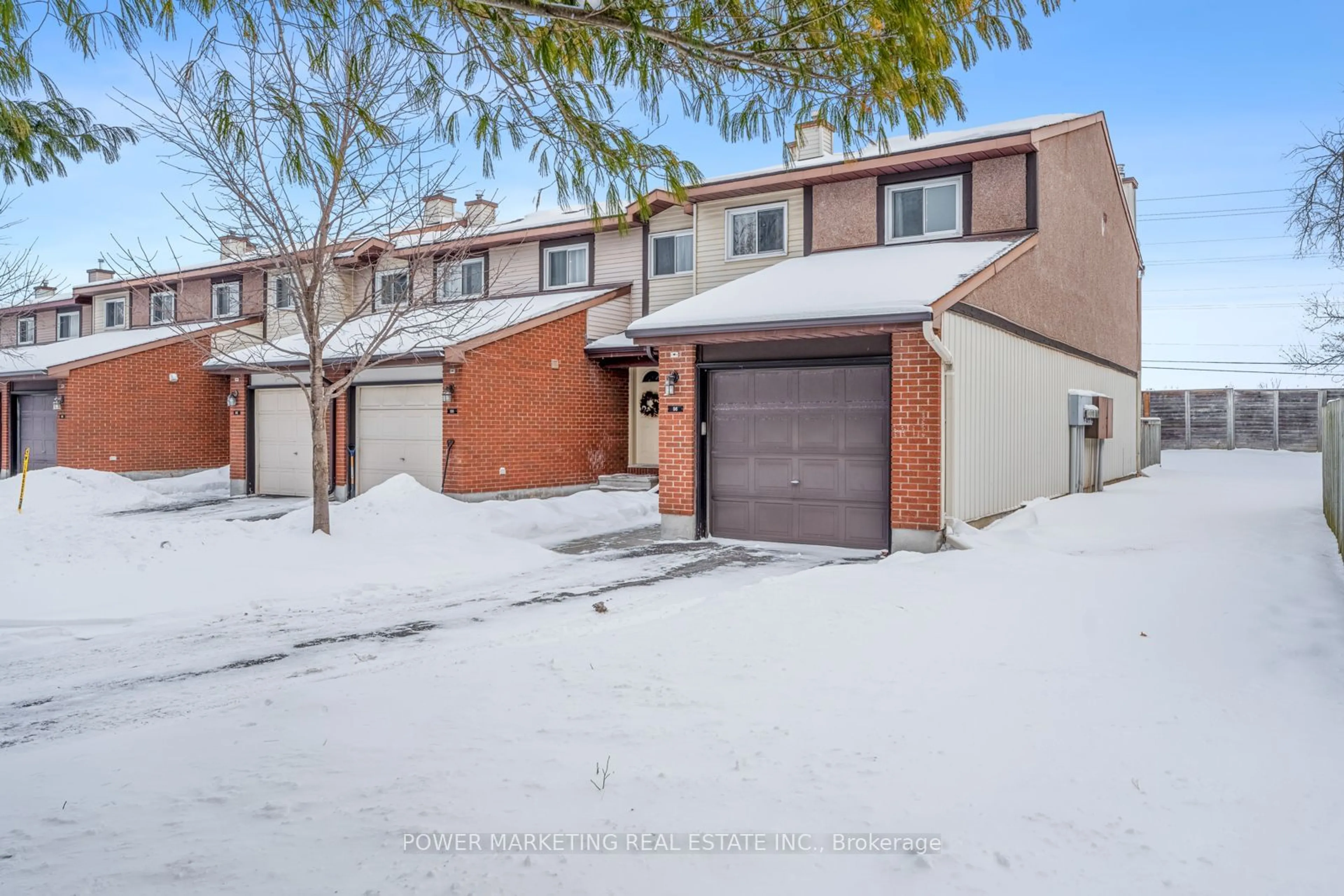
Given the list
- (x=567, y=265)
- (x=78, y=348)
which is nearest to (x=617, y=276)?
(x=567, y=265)

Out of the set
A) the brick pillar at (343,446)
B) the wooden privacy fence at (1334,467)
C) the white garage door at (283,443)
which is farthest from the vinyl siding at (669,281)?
the wooden privacy fence at (1334,467)

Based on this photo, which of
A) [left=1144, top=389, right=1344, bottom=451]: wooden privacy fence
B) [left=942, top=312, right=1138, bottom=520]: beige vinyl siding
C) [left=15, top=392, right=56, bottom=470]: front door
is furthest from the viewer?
[left=1144, top=389, right=1344, bottom=451]: wooden privacy fence

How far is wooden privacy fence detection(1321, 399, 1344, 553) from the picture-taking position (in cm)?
865

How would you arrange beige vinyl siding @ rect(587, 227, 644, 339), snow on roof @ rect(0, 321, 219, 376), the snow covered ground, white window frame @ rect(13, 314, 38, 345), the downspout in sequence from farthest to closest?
white window frame @ rect(13, 314, 38, 345)
snow on roof @ rect(0, 321, 219, 376)
beige vinyl siding @ rect(587, 227, 644, 339)
the downspout
the snow covered ground

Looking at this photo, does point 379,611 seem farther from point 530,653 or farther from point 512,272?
point 512,272

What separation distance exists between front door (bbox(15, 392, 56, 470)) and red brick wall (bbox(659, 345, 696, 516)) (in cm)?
1788

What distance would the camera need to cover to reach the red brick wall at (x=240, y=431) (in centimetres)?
1808

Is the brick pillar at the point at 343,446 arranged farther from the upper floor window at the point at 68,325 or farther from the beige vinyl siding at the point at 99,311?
the upper floor window at the point at 68,325

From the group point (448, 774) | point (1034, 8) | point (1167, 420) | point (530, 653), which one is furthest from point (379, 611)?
point (1167, 420)

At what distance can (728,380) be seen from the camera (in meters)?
11.3

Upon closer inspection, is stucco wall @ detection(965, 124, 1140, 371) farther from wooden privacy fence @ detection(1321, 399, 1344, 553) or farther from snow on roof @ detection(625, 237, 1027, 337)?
wooden privacy fence @ detection(1321, 399, 1344, 553)

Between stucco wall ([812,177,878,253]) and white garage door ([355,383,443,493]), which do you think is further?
white garage door ([355,383,443,493])

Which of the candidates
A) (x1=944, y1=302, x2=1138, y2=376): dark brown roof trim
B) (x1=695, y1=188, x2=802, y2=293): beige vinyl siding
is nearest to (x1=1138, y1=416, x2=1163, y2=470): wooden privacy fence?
(x1=944, y1=302, x2=1138, y2=376): dark brown roof trim

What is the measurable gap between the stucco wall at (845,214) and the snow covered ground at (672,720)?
677 centimetres
